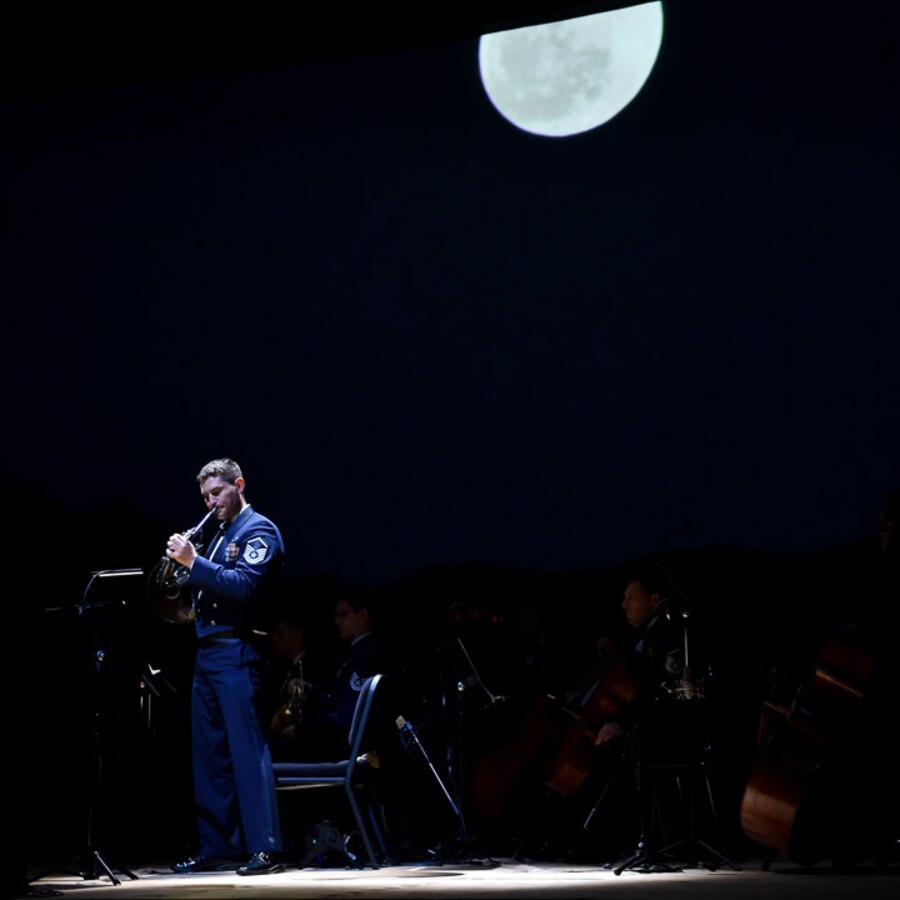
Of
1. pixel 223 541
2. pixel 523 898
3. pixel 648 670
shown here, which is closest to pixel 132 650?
pixel 223 541

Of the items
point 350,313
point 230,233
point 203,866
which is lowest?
point 203,866

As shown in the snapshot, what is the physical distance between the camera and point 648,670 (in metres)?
4.86

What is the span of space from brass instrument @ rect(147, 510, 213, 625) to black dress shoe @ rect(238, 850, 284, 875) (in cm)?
99

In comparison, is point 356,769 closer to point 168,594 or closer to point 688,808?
point 168,594

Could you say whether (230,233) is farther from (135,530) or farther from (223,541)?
(223,541)

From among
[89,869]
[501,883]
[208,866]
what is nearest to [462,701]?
[501,883]

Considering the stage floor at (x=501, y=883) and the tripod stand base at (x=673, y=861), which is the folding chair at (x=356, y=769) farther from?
the tripod stand base at (x=673, y=861)

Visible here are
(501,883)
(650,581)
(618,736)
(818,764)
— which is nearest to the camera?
(501,883)

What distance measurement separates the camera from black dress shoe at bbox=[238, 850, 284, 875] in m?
4.70

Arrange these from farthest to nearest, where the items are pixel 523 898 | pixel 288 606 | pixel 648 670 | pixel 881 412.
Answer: pixel 288 606 → pixel 881 412 → pixel 648 670 → pixel 523 898

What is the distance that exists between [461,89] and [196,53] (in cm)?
165

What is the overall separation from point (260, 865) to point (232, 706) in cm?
61

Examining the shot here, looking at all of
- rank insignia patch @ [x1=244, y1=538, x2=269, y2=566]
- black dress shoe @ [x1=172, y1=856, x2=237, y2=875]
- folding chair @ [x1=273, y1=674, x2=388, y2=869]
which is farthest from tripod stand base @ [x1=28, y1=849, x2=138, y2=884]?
rank insignia patch @ [x1=244, y1=538, x2=269, y2=566]

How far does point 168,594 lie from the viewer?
16.8 feet
